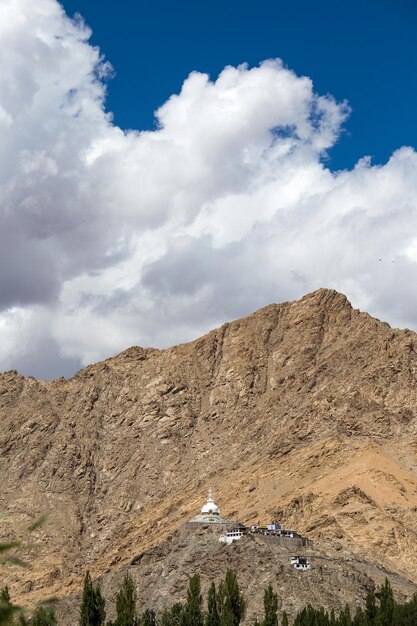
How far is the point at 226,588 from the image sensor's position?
113 m

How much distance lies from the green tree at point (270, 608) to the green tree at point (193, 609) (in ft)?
22.7

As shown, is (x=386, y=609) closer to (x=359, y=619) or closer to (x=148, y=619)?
(x=359, y=619)

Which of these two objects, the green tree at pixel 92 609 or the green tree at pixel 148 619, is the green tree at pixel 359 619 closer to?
the green tree at pixel 148 619

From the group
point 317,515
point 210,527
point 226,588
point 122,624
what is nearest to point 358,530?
point 317,515

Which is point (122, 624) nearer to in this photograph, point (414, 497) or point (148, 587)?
point (148, 587)

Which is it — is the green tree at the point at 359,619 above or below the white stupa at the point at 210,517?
below

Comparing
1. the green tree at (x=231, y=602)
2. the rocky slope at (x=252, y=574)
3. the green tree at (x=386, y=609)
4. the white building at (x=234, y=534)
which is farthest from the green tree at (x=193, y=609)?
the white building at (x=234, y=534)

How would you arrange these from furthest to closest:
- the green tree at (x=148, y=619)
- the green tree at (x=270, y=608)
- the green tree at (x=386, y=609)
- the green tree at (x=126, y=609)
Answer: the green tree at (x=126, y=609), the green tree at (x=148, y=619), the green tree at (x=386, y=609), the green tree at (x=270, y=608)

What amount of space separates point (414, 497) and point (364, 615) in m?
59.2

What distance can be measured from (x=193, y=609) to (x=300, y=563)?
66.5 feet

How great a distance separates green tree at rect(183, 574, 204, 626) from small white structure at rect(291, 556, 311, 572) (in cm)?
1435

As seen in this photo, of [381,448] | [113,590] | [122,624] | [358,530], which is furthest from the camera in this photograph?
[381,448]

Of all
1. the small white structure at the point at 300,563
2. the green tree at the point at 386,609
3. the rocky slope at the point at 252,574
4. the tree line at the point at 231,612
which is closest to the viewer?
the tree line at the point at 231,612

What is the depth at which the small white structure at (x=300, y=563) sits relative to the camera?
126 meters
